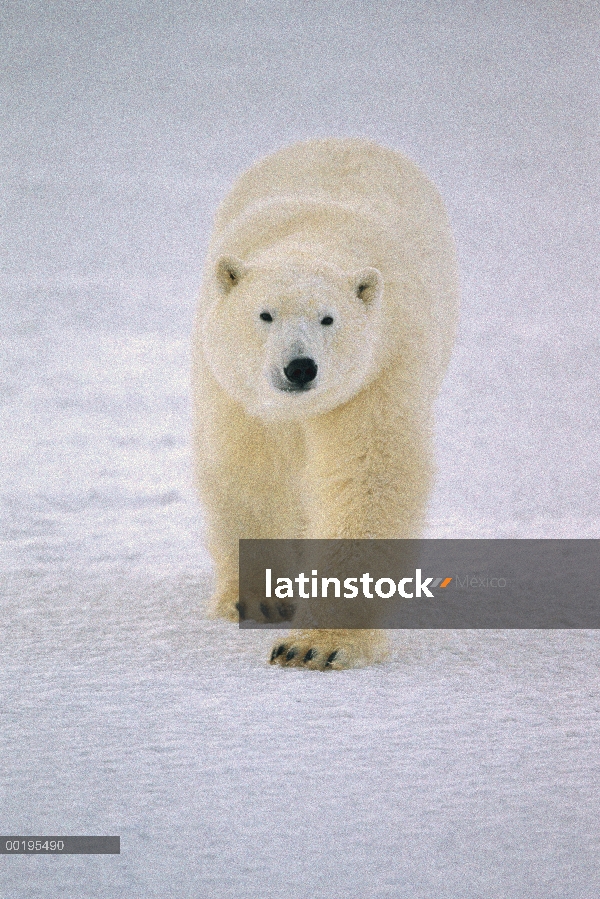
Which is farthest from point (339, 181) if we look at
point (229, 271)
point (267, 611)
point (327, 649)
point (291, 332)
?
point (327, 649)

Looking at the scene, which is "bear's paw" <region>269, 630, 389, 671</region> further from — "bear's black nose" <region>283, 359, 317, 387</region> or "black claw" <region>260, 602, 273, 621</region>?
"bear's black nose" <region>283, 359, 317, 387</region>

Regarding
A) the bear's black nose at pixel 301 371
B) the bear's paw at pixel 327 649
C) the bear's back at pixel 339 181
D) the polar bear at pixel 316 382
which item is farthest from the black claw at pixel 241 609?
the bear's back at pixel 339 181

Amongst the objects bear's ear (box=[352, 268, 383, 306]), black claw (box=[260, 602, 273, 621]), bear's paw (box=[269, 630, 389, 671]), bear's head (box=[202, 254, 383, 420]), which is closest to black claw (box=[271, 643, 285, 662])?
bear's paw (box=[269, 630, 389, 671])

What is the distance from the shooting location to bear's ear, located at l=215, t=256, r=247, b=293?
11.3ft

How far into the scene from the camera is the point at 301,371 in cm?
313

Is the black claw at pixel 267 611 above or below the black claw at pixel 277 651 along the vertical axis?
above

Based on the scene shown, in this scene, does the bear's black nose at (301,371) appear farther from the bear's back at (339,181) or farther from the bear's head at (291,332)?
the bear's back at (339,181)

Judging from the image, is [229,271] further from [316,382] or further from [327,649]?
[327,649]

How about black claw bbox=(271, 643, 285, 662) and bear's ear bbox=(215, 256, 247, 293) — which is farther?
bear's ear bbox=(215, 256, 247, 293)

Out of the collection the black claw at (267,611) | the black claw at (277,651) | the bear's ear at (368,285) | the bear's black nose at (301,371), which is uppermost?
the bear's ear at (368,285)

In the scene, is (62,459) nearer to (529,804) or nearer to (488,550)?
(488,550)

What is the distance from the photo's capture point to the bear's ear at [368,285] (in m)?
3.37

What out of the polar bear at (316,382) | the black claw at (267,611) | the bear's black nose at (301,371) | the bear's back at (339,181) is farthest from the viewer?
the bear's back at (339,181)

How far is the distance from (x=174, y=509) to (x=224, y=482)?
2.02 metres
